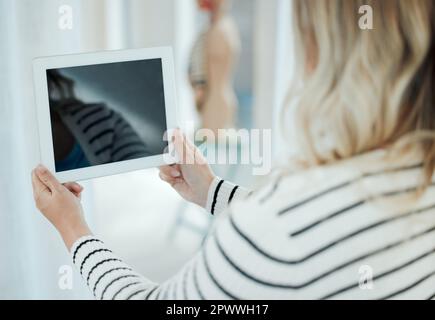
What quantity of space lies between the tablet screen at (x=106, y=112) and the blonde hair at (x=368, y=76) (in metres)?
0.29

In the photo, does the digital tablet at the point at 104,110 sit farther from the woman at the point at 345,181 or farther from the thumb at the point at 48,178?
the woman at the point at 345,181

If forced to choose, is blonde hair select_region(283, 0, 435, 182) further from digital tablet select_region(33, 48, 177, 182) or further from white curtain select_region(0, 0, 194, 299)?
white curtain select_region(0, 0, 194, 299)

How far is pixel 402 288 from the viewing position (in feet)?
1.77

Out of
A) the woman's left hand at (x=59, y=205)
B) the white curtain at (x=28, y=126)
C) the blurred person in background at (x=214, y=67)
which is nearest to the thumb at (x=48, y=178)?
the woman's left hand at (x=59, y=205)

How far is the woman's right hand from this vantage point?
0.81 m

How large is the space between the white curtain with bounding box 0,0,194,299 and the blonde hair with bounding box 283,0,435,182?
47 centimetres

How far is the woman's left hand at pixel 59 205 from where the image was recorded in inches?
27.2

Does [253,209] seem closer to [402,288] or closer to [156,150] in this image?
[402,288]

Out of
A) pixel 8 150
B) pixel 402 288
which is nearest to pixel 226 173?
pixel 8 150

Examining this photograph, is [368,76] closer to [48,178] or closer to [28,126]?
[48,178]

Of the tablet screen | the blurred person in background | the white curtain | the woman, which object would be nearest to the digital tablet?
the tablet screen

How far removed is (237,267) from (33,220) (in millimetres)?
536

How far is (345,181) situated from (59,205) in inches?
15.9

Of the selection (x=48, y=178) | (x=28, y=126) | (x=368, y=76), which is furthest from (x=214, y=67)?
(x=368, y=76)
